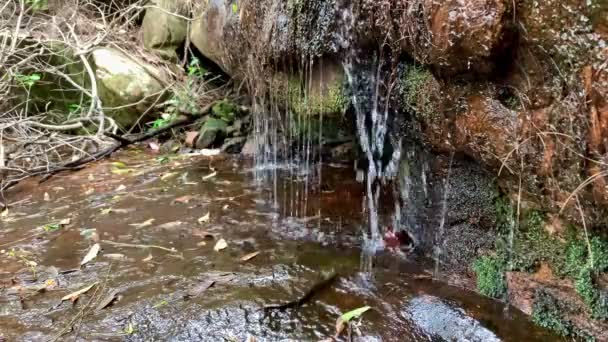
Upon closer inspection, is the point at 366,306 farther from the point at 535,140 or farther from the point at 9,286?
the point at 9,286

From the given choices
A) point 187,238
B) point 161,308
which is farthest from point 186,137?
point 161,308

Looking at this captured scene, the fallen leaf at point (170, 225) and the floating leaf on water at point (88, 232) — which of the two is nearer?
the floating leaf on water at point (88, 232)

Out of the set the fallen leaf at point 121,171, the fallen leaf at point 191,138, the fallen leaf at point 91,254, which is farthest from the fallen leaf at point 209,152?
the fallen leaf at point 91,254

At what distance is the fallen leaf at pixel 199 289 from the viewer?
3.01m

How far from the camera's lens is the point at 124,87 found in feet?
22.8

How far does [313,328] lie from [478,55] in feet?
5.57

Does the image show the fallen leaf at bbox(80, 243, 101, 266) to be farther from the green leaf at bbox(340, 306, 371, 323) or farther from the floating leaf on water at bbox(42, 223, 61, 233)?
the green leaf at bbox(340, 306, 371, 323)

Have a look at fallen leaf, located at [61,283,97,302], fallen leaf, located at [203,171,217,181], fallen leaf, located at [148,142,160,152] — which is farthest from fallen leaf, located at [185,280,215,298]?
fallen leaf, located at [148,142,160,152]

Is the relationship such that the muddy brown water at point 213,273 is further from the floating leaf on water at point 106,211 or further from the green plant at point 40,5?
the green plant at point 40,5

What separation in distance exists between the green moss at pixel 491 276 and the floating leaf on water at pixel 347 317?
0.75 meters

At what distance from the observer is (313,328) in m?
2.67

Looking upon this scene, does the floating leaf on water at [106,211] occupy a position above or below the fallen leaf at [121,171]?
below

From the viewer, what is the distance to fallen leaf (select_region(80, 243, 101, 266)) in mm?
3549

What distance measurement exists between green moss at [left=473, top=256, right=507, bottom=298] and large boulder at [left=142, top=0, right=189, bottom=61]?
6.10 m
